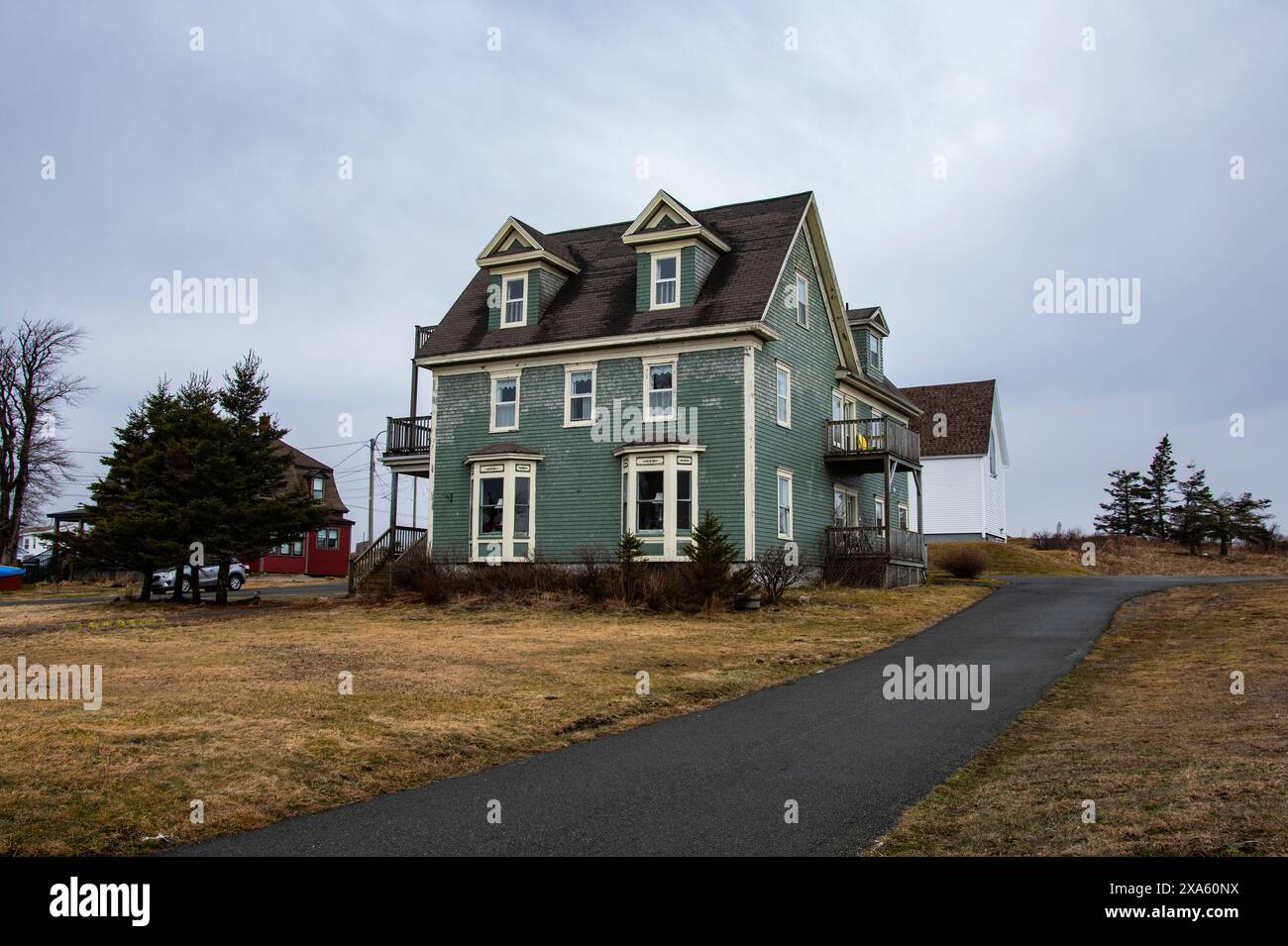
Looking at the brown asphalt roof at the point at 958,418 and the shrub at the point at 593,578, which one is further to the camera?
the brown asphalt roof at the point at 958,418

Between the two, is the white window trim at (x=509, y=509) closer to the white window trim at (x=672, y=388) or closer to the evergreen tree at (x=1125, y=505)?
the white window trim at (x=672, y=388)

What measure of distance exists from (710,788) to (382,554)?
1036 inches

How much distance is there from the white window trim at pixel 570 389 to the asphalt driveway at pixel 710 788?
54.8ft

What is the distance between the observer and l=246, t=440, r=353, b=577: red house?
6059 cm

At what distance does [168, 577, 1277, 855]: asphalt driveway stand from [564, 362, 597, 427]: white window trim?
1669 cm

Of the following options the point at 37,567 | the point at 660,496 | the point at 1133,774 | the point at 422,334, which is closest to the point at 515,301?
the point at 422,334

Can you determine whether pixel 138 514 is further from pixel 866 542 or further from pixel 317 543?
pixel 317 543

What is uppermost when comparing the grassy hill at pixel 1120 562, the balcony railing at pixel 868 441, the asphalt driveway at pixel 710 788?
the balcony railing at pixel 868 441

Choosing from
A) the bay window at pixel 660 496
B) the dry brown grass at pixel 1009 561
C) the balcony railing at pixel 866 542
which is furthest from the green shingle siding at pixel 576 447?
the dry brown grass at pixel 1009 561

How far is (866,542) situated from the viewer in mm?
32438

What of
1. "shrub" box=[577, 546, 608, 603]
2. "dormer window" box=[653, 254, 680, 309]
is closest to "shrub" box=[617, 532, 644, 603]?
"shrub" box=[577, 546, 608, 603]

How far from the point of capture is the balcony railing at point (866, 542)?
32062 millimetres
